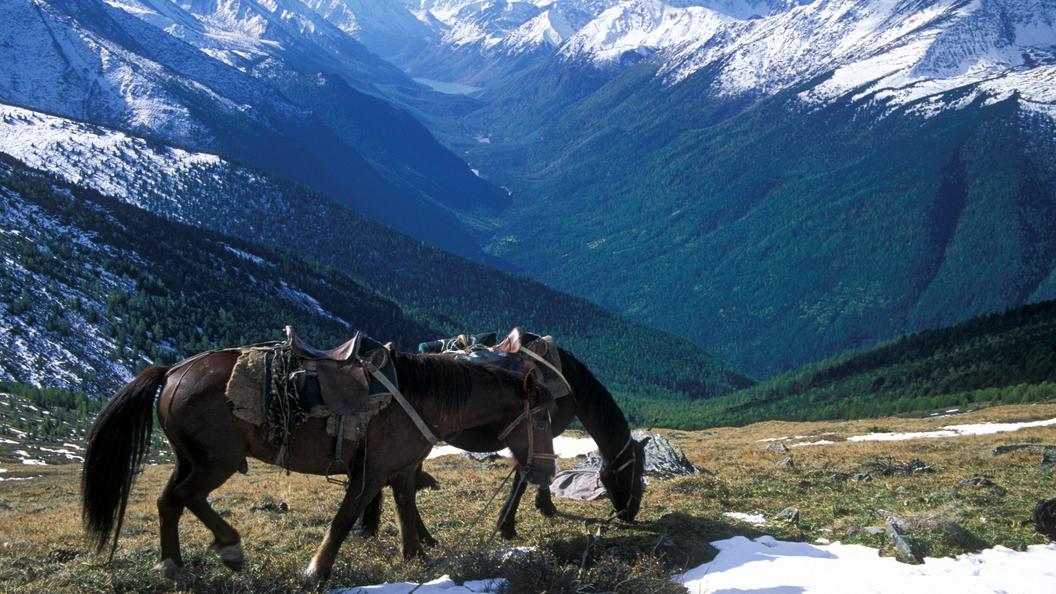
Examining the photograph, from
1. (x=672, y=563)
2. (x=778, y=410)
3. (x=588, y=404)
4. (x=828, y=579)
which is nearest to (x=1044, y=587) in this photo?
(x=828, y=579)

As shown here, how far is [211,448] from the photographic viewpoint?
7.00 m

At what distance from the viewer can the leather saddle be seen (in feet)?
23.1

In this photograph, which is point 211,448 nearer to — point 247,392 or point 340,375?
point 247,392

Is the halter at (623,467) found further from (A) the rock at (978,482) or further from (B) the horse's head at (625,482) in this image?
(A) the rock at (978,482)

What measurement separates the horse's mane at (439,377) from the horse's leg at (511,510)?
1560 mm

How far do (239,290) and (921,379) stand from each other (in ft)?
329

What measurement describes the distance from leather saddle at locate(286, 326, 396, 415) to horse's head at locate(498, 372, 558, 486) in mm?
1770

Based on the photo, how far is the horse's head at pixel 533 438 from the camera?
8047 mm

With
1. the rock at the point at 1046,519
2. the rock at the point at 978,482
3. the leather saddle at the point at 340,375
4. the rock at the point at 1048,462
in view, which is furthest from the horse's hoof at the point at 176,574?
the rock at the point at 1048,462

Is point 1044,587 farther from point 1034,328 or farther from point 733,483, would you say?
point 1034,328

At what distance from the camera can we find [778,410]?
91938 millimetres

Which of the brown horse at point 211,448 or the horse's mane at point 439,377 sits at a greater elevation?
the horse's mane at point 439,377

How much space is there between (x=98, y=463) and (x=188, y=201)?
158m

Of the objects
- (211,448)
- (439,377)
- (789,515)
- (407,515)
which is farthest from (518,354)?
(789,515)
